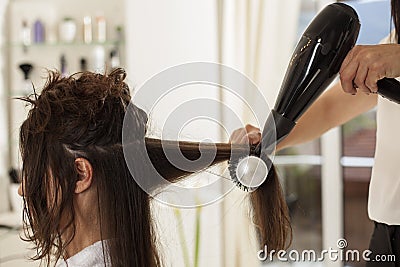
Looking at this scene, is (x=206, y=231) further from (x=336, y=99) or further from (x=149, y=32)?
(x=336, y=99)

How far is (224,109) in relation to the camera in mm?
2557

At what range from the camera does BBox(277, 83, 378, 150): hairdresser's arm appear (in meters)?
1.36

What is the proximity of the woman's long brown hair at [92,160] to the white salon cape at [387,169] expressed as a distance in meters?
0.28

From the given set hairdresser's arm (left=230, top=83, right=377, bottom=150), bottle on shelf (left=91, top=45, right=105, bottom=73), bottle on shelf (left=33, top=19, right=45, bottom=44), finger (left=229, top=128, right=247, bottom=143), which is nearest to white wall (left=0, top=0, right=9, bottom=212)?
bottle on shelf (left=33, top=19, right=45, bottom=44)

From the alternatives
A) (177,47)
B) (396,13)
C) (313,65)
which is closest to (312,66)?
(313,65)

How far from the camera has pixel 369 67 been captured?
94 centimetres

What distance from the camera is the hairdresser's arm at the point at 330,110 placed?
136cm

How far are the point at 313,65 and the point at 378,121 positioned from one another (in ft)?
1.01

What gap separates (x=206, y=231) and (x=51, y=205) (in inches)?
63.5

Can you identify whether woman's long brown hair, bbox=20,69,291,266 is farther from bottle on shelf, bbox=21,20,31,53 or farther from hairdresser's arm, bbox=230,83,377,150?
bottle on shelf, bbox=21,20,31,53

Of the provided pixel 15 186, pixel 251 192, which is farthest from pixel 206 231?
pixel 251 192

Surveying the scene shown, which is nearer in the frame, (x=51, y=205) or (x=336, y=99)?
(x=51, y=205)

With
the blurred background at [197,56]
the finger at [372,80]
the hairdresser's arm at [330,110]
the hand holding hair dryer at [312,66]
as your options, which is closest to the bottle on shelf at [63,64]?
the blurred background at [197,56]

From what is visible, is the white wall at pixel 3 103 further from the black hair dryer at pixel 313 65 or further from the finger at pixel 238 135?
the black hair dryer at pixel 313 65
